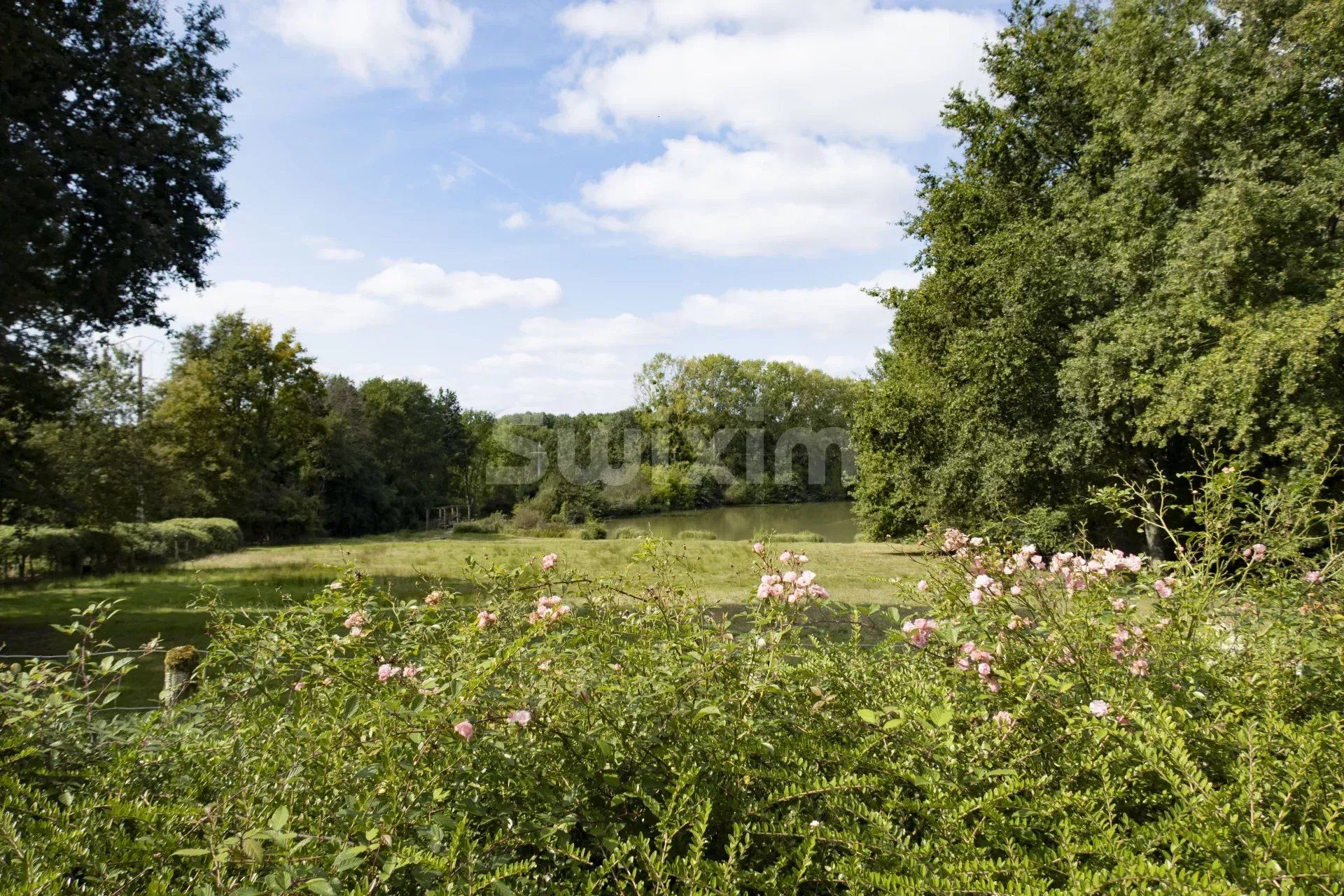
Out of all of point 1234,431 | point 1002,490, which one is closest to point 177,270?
point 1002,490

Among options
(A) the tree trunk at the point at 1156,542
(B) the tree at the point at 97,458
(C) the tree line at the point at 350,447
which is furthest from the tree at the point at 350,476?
(A) the tree trunk at the point at 1156,542

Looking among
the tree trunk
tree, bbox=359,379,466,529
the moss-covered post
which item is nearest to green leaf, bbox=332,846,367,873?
the moss-covered post

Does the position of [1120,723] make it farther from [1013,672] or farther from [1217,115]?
[1217,115]

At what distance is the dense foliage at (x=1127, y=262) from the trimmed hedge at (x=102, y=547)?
53.0 feet

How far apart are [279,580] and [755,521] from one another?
26.1m

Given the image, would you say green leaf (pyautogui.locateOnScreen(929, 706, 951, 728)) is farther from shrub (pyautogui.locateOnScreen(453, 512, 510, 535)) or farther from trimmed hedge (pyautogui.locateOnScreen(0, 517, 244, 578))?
shrub (pyautogui.locateOnScreen(453, 512, 510, 535))

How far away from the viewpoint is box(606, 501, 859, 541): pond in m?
31.8

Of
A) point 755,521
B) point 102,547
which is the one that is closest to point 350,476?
point 102,547

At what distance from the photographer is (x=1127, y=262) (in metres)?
12.0

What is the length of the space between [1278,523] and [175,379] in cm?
2945

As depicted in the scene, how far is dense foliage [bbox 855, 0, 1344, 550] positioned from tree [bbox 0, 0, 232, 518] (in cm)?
1256

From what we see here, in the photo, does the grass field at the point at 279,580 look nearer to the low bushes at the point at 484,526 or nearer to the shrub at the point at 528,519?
the low bushes at the point at 484,526

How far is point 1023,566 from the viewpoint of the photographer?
2.68 m

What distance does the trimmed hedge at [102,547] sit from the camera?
1359 cm
